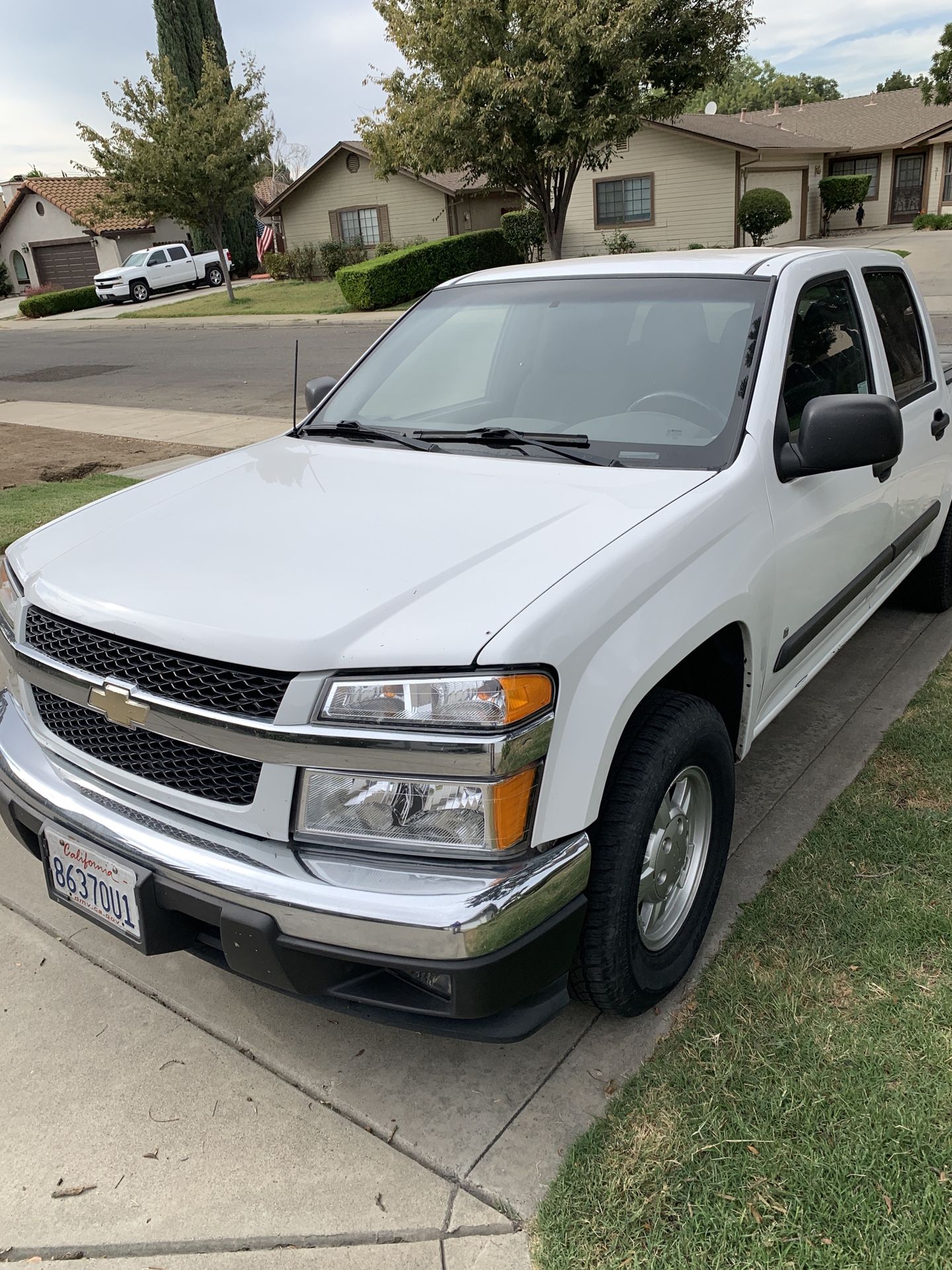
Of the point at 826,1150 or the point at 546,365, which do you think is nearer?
the point at 826,1150

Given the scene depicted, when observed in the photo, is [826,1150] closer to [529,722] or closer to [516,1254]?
[516,1254]

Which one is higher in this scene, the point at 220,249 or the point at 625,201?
the point at 625,201

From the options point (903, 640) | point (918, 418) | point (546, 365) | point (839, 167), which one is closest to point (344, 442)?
point (546, 365)

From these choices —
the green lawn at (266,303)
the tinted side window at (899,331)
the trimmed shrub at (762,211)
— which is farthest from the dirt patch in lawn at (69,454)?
the trimmed shrub at (762,211)

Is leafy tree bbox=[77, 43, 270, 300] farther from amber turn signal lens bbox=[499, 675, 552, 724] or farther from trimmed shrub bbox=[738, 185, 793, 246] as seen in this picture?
amber turn signal lens bbox=[499, 675, 552, 724]

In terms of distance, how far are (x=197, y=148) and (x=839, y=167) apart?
2303 cm

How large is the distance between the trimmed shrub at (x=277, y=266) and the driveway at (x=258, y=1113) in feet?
119

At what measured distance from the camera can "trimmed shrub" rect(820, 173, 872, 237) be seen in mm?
34344

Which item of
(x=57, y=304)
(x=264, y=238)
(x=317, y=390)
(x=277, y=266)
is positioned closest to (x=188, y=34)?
(x=264, y=238)

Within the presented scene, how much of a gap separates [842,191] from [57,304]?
92.2ft

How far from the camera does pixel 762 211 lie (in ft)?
92.2

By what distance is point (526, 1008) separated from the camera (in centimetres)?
216

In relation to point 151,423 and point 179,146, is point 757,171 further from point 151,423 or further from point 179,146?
point 151,423

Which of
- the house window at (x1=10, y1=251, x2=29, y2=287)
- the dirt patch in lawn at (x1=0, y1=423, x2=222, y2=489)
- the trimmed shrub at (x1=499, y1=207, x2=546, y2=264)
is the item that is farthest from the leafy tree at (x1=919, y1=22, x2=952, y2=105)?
the house window at (x1=10, y1=251, x2=29, y2=287)
